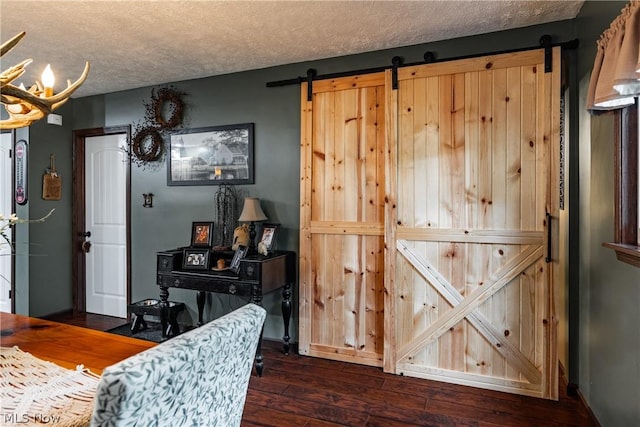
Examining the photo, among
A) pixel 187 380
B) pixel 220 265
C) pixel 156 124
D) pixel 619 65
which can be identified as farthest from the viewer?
pixel 156 124

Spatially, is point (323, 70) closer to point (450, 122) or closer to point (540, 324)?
point (450, 122)

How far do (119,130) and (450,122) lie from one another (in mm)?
3367

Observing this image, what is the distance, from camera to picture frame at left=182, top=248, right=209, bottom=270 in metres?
3.02

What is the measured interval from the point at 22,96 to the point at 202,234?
6.86 ft

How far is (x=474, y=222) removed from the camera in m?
2.59

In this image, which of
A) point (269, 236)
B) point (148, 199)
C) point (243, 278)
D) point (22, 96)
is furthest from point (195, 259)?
Answer: point (22, 96)

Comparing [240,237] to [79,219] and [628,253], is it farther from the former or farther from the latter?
[628,253]

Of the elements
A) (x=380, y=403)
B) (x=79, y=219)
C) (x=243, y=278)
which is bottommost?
(x=380, y=403)

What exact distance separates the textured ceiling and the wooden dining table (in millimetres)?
1855

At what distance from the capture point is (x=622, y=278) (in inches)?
69.8

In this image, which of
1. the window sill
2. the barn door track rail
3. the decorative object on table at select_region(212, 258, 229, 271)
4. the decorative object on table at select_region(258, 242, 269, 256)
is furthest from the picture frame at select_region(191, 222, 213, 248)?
the window sill

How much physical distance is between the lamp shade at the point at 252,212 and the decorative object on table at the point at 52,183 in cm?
242

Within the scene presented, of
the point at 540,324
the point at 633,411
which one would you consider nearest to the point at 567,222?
the point at 540,324

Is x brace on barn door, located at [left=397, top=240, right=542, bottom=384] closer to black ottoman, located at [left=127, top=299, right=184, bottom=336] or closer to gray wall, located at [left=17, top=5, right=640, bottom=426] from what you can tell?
gray wall, located at [left=17, top=5, right=640, bottom=426]
